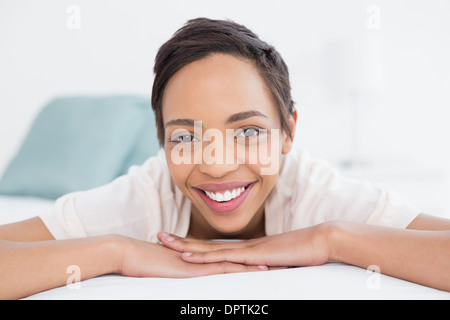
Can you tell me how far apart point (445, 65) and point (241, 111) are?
98.6 inches

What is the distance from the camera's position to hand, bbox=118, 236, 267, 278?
0.91 meters

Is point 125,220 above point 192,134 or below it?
below

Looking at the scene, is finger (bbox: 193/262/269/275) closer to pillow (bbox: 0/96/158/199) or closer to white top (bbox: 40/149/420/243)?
white top (bbox: 40/149/420/243)

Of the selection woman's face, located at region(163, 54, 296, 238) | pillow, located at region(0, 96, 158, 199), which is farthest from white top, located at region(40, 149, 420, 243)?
pillow, located at region(0, 96, 158, 199)

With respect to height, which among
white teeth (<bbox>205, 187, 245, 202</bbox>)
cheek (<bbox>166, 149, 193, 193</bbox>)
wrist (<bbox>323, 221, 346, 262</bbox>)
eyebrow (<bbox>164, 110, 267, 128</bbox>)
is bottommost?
wrist (<bbox>323, 221, 346, 262</bbox>)

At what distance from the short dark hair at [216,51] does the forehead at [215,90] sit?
0.02 metres

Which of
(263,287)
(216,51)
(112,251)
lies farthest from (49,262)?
(216,51)

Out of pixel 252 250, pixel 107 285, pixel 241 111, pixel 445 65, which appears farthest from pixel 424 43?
pixel 107 285

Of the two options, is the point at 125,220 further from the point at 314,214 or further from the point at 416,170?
the point at 416,170

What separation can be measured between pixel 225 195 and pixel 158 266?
0.96 ft

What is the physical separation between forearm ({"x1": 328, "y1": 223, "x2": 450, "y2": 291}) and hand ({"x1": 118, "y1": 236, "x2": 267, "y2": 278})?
17cm

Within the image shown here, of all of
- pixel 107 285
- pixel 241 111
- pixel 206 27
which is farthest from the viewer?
pixel 206 27

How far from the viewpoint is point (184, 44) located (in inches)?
45.5
